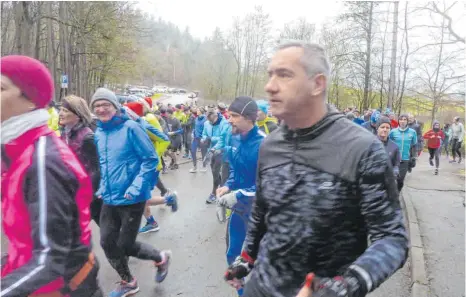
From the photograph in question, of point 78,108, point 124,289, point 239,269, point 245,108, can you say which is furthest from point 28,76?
point 124,289

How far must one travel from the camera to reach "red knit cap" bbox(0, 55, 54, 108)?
1.72 m

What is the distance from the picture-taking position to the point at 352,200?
1643 millimetres

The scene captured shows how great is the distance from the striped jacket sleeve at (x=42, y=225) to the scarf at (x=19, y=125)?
0.10 m

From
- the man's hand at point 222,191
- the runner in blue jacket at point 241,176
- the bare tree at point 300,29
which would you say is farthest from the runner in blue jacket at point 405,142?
the bare tree at point 300,29

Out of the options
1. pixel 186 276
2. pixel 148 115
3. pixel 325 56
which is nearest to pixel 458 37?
pixel 148 115

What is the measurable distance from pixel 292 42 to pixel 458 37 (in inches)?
607

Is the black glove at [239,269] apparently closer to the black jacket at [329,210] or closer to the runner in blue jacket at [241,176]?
the black jacket at [329,210]

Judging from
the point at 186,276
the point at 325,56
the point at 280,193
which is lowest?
the point at 186,276

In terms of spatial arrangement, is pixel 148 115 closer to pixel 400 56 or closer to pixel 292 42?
pixel 292 42

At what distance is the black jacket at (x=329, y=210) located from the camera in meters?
1.56

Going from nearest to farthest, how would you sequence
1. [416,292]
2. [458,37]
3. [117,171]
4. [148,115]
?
1. [117,171]
2. [416,292]
3. [148,115]
4. [458,37]

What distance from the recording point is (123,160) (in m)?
3.76

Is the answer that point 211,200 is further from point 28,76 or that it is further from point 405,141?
point 28,76

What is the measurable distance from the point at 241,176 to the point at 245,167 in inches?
4.6
